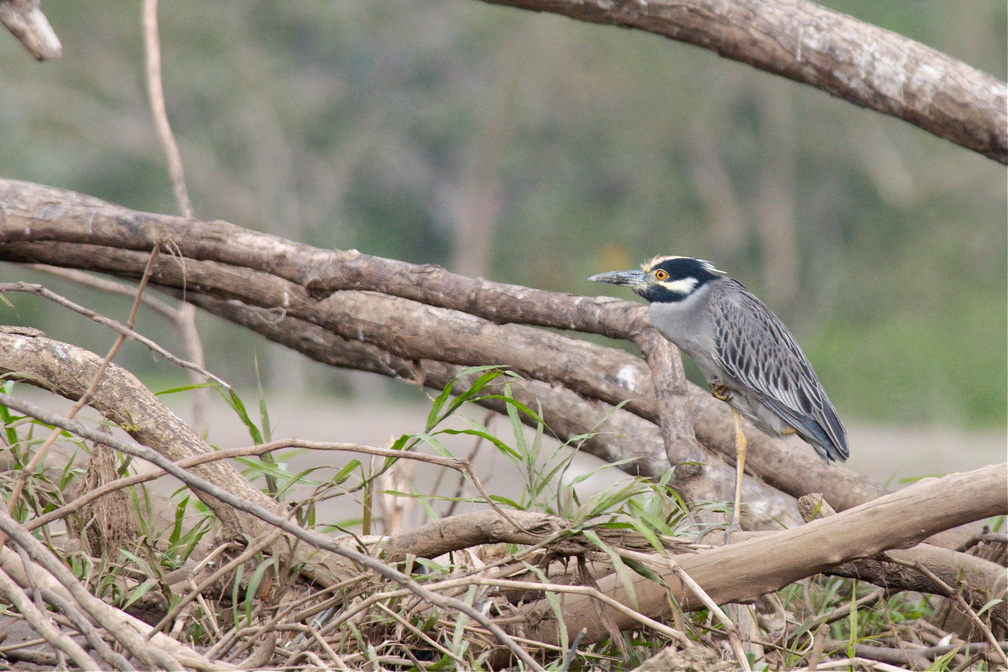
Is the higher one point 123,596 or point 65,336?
point 65,336

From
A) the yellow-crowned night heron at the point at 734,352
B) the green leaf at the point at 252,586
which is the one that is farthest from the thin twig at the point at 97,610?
the yellow-crowned night heron at the point at 734,352

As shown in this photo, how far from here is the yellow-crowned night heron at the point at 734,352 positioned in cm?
321

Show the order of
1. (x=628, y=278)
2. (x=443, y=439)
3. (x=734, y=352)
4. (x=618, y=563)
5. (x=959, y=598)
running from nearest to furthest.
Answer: (x=618, y=563)
(x=959, y=598)
(x=734, y=352)
(x=628, y=278)
(x=443, y=439)

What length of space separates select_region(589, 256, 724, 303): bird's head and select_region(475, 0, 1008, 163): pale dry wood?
0.83 m

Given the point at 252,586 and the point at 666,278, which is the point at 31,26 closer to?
the point at 252,586

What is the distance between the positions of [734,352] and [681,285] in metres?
0.28

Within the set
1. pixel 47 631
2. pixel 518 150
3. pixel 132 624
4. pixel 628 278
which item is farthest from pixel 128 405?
pixel 518 150

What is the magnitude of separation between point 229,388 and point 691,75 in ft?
76.8

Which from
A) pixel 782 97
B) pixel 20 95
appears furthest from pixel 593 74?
pixel 20 95

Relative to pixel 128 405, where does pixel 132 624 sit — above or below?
below

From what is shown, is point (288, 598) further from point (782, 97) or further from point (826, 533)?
point (782, 97)

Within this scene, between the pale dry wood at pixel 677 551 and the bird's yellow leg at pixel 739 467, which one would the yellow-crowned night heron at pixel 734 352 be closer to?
the bird's yellow leg at pixel 739 467

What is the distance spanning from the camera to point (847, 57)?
3.49 m

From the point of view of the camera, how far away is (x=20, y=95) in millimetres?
23031
